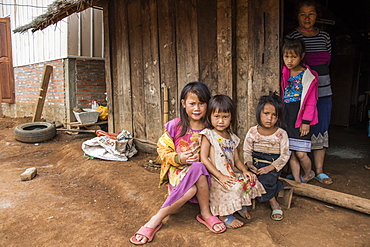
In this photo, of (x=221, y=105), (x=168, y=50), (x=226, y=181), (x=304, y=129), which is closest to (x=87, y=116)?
(x=168, y=50)

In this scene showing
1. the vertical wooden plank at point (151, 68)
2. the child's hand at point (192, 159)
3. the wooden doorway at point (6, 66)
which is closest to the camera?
the child's hand at point (192, 159)

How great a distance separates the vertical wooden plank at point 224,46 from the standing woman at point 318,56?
26.3 inches

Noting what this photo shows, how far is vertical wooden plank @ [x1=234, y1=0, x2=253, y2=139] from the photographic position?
10.7 feet

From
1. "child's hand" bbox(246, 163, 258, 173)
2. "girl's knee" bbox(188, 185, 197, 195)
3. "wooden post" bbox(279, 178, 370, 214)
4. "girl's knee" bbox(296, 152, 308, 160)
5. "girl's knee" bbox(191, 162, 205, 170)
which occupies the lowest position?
"wooden post" bbox(279, 178, 370, 214)

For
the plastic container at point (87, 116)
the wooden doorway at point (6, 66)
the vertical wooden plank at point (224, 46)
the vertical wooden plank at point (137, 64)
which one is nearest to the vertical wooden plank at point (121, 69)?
the vertical wooden plank at point (137, 64)

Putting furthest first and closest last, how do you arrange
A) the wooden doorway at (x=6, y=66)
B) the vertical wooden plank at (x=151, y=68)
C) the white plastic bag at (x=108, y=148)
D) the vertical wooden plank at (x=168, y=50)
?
1. the wooden doorway at (x=6, y=66)
2. the white plastic bag at (x=108, y=148)
3. the vertical wooden plank at (x=151, y=68)
4. the vertical wooden plank at (x=168, y=50)

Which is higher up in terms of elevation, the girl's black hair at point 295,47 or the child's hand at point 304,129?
the girl's black hair at point 295,47

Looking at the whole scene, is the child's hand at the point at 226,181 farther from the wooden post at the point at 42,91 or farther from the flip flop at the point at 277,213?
the wooden post at the point at 42,91

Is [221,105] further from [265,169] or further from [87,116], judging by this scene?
[87,116]

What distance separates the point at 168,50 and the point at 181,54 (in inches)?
12.1

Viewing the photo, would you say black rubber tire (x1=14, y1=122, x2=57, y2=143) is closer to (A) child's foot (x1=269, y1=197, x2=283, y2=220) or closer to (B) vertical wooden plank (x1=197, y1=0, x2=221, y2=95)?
(B) vertical wooden plank (x1=197, y1=0, x2=221, y2=95)

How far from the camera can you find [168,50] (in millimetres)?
4199

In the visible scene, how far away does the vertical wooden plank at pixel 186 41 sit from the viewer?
3748 mm

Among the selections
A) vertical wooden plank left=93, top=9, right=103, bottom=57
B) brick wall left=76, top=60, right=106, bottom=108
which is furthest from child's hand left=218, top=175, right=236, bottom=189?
vertical wooden plank left=93, top=9, right=103, bottom=57
